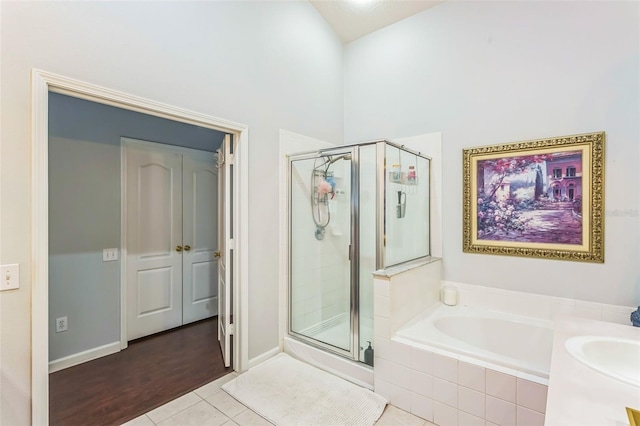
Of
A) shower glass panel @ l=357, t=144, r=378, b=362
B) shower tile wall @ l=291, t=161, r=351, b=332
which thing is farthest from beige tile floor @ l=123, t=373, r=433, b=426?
shower tile wall @ l=291, t=161, r=351, b=332

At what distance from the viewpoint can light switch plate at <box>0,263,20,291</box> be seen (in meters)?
1.44

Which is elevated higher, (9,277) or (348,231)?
(348,231)

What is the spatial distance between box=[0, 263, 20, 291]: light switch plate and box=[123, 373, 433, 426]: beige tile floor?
1.10 m

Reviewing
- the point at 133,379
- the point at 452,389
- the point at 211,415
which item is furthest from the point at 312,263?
the point at 133,379

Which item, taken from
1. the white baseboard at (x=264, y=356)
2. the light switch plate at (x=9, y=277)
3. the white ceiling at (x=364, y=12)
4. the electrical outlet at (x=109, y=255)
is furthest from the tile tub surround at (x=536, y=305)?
the electrical outlet at (x=109, y=255)

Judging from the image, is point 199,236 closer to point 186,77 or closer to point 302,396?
point 186,77

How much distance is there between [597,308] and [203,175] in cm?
401

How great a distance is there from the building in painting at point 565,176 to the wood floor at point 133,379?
3030 millimetres

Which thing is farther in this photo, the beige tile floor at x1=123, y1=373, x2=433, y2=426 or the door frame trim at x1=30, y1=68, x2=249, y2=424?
the beige tile floor at x1=123, y1=373, x2=433, y2=426

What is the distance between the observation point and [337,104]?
3527mm

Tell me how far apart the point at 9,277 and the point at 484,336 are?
3.14 meters

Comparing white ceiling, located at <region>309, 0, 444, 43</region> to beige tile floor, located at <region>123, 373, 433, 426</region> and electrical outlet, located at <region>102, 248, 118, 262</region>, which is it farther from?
beige tile floor, located at <region>123, 373, 433, 426</region>

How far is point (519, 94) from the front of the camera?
98.7 inches

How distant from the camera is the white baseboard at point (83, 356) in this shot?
99.5 inches
